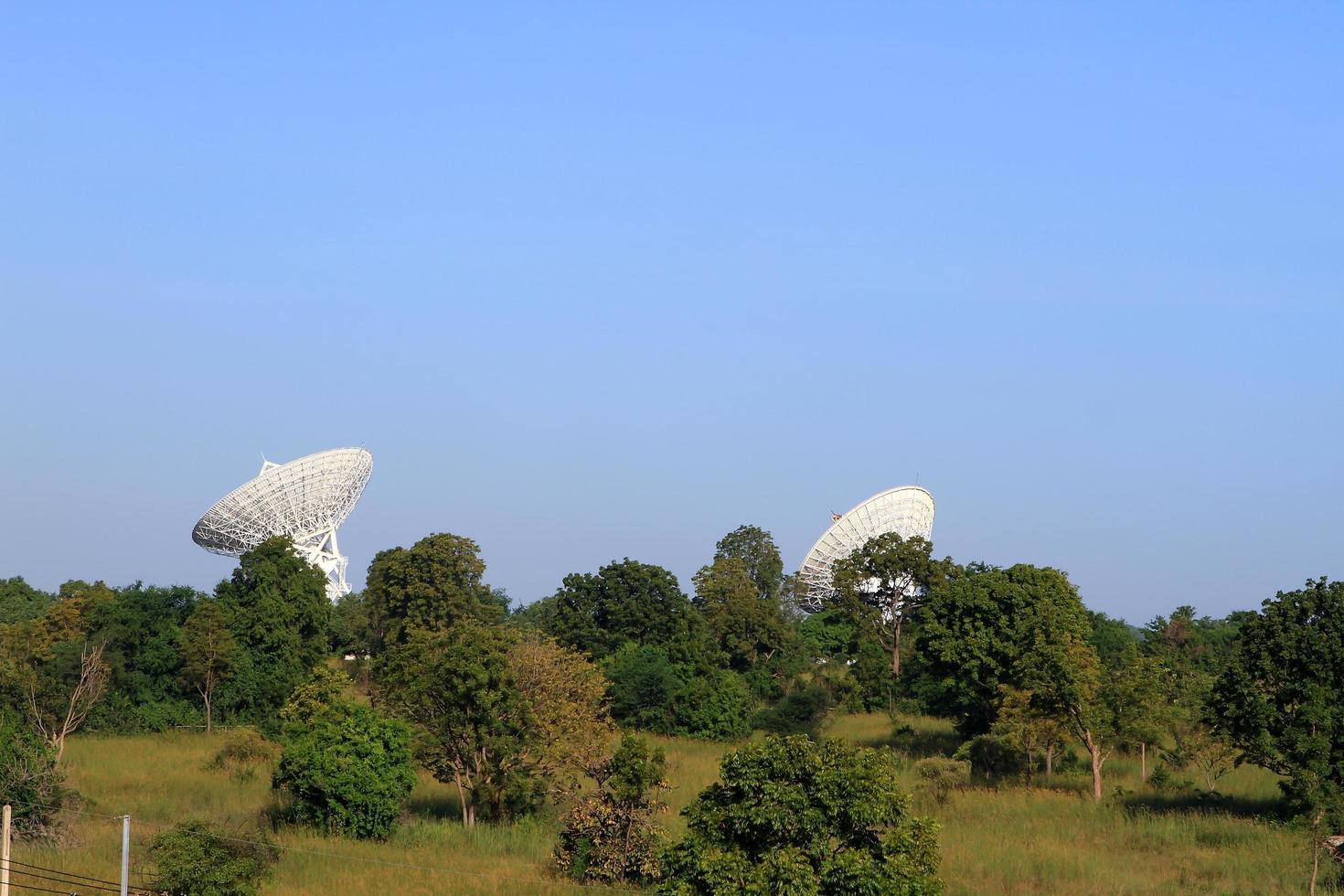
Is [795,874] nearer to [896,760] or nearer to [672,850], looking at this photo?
[672,850]

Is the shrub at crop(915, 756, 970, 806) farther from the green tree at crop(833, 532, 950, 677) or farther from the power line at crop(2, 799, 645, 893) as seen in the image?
the green tree at crop(833, 532, 950, 677)

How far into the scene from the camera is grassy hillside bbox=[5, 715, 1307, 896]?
35500mm

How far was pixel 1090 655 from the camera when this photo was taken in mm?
51562

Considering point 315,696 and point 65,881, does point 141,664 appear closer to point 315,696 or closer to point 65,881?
point 315,696

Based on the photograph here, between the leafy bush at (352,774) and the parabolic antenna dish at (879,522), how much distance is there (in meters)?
49.5

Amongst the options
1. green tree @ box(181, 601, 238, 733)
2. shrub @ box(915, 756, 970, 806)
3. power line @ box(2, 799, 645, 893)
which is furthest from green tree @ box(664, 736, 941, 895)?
green tree @ box(181, 601, 238, 733)

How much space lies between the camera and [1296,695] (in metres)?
42.3

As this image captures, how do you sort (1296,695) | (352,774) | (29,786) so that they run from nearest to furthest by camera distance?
Result: (29,786)
(352,774)
(1296,695)

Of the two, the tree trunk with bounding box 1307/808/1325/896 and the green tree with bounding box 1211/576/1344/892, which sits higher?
the green tree with bounding box 1211/576/1344/892

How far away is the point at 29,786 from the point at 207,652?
28077 mm

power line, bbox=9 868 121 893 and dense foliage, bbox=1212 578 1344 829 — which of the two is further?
dense foliage, bbox=1212 578 1344 829

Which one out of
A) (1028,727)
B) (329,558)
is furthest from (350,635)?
(1028,727)

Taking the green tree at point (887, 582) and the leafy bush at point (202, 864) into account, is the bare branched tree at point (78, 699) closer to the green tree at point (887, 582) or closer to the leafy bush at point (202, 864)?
the leafy bush at point (202, 864)

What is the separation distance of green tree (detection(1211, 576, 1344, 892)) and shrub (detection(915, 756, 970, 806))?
9.55 meters
